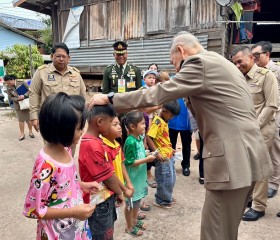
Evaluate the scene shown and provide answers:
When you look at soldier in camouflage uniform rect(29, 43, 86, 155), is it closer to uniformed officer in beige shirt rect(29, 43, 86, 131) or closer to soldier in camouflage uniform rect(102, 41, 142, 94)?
uniformed officer in beige shirt rect(29, 43, 86, 131)

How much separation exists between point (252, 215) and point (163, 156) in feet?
3.84

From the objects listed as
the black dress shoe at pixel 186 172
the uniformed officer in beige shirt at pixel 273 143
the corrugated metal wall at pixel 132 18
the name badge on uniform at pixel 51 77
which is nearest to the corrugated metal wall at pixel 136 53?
the corrugated metal wall at pixel 132 18

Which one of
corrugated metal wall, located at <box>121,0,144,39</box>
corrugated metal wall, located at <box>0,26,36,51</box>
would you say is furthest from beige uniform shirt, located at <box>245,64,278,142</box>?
corrugated metal wall, located at <box>0,26,36,51</box>

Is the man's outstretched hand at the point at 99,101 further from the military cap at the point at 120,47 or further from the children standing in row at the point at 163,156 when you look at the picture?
the military cap at the point at 120,47

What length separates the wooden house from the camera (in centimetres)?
779

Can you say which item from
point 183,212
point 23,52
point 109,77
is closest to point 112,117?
point 183,212

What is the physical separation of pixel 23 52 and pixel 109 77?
41.2ft

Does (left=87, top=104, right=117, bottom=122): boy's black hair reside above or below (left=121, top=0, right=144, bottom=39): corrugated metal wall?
below

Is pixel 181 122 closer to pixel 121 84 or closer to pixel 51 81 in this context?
pixel 121 84

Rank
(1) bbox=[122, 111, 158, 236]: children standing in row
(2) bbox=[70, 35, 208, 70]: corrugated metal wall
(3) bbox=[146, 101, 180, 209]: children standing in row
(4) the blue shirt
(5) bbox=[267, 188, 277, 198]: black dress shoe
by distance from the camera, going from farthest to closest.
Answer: (2) bbox=[70, 35, 208, 70]: corrugated metal wall
(4) the blue shirt
(5) bbox=[267, 188, 277, 198]: black dress shoe
(3) bbox=[146, 101, 180, 209]: children standing in row
(1) bbox=[122, 111, 158, 236]: children standing in row

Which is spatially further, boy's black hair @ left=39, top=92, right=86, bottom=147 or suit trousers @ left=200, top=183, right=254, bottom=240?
suit trousers @ left=200, top=183, right=254, bottom=240

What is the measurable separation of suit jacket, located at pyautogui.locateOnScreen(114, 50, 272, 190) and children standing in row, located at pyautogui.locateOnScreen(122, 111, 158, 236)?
797mm

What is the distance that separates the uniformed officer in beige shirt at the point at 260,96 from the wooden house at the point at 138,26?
436cm

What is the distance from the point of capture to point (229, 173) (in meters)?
1.87
